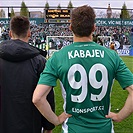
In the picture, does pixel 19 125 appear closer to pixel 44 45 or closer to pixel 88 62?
pixel 88 62

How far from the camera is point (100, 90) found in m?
2.03

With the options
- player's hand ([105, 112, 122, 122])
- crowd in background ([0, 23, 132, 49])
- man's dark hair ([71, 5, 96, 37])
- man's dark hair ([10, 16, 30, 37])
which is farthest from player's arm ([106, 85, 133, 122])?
crowd in background ([0, 23, 132, 49])

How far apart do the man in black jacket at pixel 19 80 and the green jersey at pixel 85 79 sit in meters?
0.50

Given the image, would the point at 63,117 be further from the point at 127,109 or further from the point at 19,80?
the point at 19,80

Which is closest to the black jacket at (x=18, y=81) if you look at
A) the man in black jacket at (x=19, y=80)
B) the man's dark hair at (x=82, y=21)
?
the man in black jacket at (x=19, y=80)

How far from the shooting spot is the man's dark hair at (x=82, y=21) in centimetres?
201

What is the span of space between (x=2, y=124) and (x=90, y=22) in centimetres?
126

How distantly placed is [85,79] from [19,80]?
727mm

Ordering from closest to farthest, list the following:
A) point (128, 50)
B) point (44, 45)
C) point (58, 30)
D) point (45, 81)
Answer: point (45, 81)
point (44, 45)
point (128, 50)
point (58, 30)

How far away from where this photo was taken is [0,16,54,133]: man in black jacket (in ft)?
8.11

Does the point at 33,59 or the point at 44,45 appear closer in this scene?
the point at 33,59

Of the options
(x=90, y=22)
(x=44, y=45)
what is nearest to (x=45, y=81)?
(x=90, y=22)

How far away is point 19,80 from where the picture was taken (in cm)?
247

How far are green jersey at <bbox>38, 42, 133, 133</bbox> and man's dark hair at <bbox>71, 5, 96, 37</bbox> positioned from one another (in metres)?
0.09
